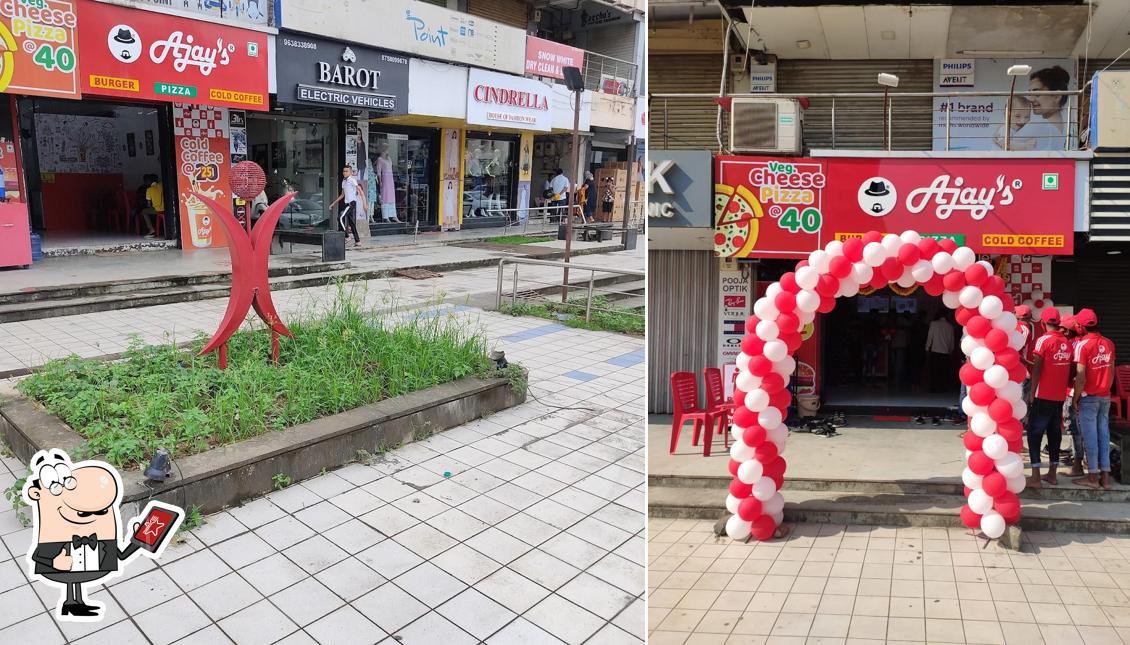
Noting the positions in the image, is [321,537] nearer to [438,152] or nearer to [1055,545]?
[1055,545]

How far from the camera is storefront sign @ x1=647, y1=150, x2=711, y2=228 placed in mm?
9422

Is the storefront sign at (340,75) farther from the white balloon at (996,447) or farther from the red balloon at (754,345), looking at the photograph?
the white balloon at (996,447)

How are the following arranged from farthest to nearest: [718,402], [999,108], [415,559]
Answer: [999,108] < [718,402] < [415,559]

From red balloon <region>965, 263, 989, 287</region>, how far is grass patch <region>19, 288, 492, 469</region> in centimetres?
414

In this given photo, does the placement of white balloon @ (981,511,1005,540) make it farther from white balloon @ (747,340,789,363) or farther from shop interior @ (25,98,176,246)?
shop interior @ (25,98,176,246)

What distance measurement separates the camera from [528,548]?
4953 mm

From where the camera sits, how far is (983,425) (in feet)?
22.0

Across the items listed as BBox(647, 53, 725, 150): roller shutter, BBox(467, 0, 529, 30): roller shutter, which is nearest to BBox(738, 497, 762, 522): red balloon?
BBox(647, 53, 725, 150): roller shutter

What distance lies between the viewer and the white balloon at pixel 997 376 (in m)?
6.57

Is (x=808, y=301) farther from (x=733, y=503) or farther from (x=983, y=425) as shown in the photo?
(x=733, y=503)

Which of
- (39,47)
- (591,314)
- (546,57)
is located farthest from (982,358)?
(546,57)

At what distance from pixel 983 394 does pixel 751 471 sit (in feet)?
6.29

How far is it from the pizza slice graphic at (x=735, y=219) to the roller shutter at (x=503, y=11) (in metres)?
14.2

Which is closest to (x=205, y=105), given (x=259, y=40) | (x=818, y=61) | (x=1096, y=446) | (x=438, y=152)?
(x=259, y=40)
